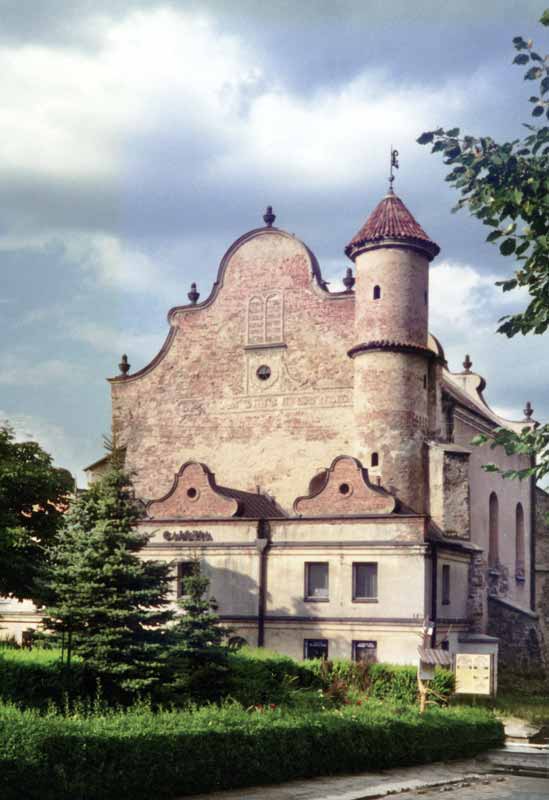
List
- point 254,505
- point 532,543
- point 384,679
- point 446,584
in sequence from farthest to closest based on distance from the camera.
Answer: point 532,543
point 254,505
point 446,584
point 384,679

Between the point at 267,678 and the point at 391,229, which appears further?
the point at 391,229

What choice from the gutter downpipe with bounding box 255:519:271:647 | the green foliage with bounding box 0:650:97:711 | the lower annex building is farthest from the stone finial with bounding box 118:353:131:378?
the green foliage with bounding box 0:650:97:711

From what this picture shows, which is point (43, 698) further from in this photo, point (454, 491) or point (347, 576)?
point (454, 491)

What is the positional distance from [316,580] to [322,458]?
19.8ft

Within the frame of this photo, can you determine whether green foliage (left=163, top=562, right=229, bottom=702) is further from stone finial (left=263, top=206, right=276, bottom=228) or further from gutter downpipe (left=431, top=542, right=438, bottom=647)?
stone finial (left=263, top=206, right=276, bottom=228)

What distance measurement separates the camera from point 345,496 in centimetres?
3806

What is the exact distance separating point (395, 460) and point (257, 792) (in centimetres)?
2412

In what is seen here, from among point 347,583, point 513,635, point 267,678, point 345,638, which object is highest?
point 347,583

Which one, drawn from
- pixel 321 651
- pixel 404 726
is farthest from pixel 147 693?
pixel 321 651

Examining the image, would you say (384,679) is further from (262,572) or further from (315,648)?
(262,572)

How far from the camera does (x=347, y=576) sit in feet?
121

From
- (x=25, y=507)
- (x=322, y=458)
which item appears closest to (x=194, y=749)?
(x=25, y=507)

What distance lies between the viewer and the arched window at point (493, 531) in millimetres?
47750

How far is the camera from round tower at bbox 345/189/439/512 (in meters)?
40.3
